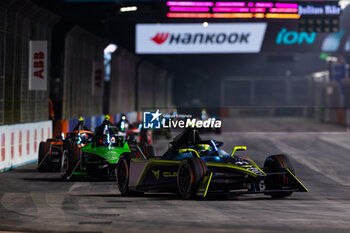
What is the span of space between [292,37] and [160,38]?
8211mm

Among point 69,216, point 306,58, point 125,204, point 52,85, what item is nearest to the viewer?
point 69,216

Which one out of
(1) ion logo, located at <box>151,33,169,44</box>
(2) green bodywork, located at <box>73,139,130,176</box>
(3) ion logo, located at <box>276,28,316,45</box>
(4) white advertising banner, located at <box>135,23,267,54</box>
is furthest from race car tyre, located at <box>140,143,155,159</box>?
(1) ion logo, located at <box>151,33,169,44</box>

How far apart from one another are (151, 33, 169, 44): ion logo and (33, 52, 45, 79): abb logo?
25224 mm

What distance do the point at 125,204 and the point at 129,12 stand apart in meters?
20.1

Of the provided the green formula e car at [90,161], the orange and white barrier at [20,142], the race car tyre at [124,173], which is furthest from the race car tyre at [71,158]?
the orange and white barrier at [20,142]

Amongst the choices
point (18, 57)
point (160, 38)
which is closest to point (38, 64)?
point (18, 57)

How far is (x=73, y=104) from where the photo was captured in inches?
1261

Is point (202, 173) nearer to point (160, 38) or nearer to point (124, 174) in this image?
point (124, 174)

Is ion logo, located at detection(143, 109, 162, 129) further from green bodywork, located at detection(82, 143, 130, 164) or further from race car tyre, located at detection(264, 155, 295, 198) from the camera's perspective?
green bodywork, located at detection(82, 143, 130, 164)

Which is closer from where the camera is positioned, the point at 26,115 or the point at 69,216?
the point at 69,216

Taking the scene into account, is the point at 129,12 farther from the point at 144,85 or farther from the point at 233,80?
the point at 233,80

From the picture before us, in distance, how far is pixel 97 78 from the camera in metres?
34.8

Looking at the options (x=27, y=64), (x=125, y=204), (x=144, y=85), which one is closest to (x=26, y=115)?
(x=27, y=64)

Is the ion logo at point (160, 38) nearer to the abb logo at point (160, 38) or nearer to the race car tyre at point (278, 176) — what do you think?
the abb logo at point (160, 38)
